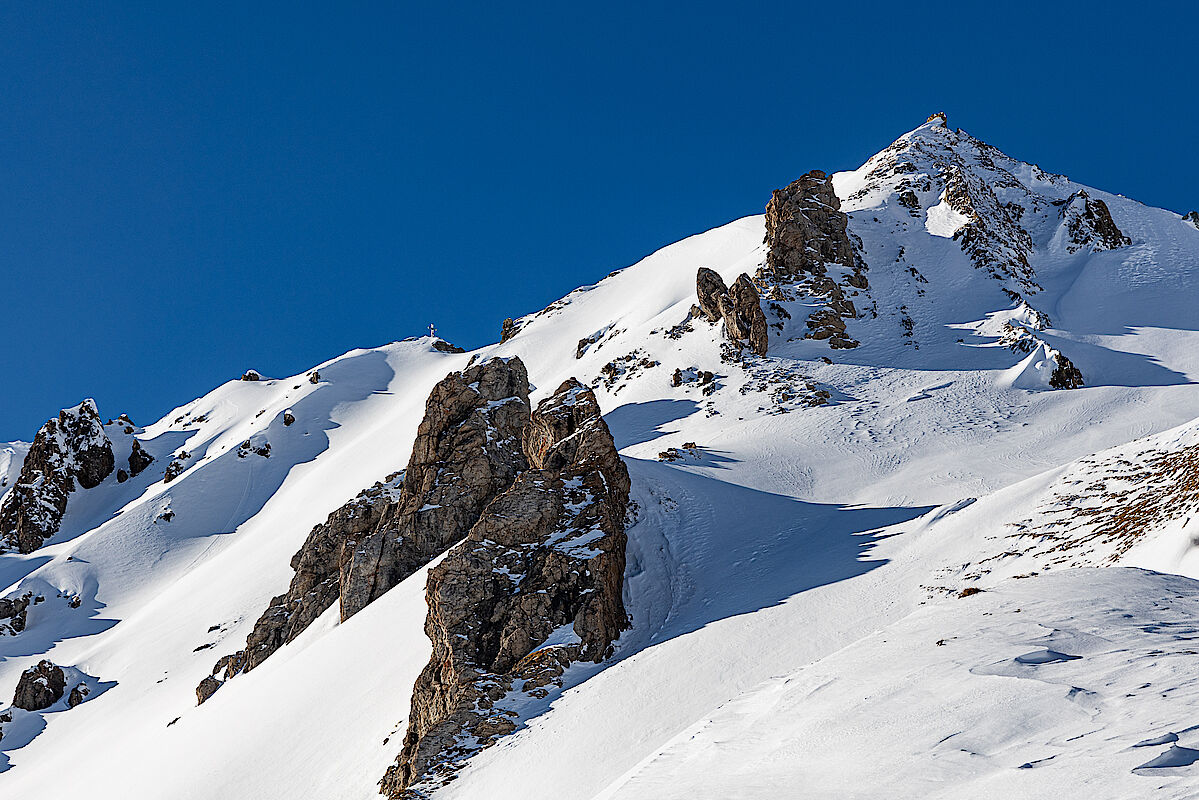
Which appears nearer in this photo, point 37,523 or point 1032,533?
point 1032,533

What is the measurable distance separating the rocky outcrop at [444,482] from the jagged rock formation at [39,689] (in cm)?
2348

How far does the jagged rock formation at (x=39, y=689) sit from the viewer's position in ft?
145

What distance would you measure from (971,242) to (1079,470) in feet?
122

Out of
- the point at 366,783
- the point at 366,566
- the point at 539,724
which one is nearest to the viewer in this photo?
the point at 539,724

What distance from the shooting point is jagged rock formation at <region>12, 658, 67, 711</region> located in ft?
145

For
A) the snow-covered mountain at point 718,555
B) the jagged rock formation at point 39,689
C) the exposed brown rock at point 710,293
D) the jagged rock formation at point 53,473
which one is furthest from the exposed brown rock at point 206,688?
the jagged rock formation at point 53,473

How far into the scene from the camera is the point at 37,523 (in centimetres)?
6638

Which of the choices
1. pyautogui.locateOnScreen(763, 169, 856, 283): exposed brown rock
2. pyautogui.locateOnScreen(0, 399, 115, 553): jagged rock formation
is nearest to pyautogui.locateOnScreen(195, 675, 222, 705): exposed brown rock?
pyautogui.locateOnScreen(763, 169, 856, 283): exposed brown rock

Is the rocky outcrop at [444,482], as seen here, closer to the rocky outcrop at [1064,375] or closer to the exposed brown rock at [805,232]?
the exposed brown rock at [805,232]

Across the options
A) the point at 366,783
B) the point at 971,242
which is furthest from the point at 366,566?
the point at 971,242

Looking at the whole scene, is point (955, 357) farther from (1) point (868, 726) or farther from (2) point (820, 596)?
(1) point (868, 726)

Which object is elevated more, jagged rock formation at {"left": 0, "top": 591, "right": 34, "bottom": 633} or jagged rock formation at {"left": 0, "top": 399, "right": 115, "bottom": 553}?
jagged rock formation at {"left": 0, "top": 399, "right": 115, "bottom": 553}

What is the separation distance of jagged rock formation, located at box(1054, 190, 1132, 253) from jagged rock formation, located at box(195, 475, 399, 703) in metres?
51.5

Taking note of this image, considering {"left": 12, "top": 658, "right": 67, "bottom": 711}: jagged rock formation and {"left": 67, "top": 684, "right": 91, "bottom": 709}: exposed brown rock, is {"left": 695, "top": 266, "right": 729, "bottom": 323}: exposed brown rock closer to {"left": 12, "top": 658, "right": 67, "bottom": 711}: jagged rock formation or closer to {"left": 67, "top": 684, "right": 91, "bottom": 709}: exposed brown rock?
{"left": 67, "top": 684, "right": 91, "bottom": 709}: exposed brown rock
